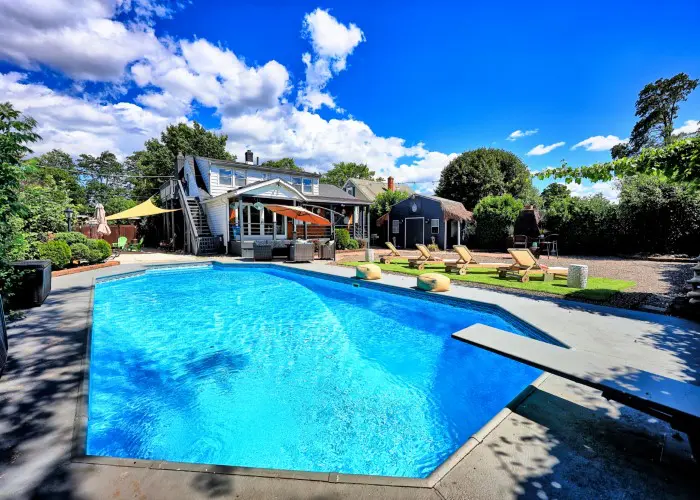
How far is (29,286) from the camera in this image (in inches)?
268

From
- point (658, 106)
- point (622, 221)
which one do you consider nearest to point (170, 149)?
point (622, 221)

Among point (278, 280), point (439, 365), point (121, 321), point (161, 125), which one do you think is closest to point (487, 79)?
point (278, 280)

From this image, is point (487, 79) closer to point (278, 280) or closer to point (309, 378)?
point (278, 280)

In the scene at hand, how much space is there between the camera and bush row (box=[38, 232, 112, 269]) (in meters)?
11.1

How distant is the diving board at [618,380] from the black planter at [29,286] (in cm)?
894

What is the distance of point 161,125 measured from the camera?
42844 mm

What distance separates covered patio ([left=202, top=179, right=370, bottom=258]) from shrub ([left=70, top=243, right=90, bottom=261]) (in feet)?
22.3

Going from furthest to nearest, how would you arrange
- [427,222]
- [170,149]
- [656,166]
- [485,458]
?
[170,149] → [427,222] → [656,166] → [485,458]

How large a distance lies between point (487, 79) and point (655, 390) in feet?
57.8

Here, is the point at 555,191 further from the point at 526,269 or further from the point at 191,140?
the point at 191,140

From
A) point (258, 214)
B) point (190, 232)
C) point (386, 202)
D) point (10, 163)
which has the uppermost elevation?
point (386, 202)

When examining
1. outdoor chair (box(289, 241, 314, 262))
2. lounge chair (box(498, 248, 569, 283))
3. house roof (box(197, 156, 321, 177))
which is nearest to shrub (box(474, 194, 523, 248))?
lounge chair (box(498, 248, 569, 283))

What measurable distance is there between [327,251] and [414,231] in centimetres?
1152

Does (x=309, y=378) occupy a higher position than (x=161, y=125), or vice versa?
(x=161, y=125)
